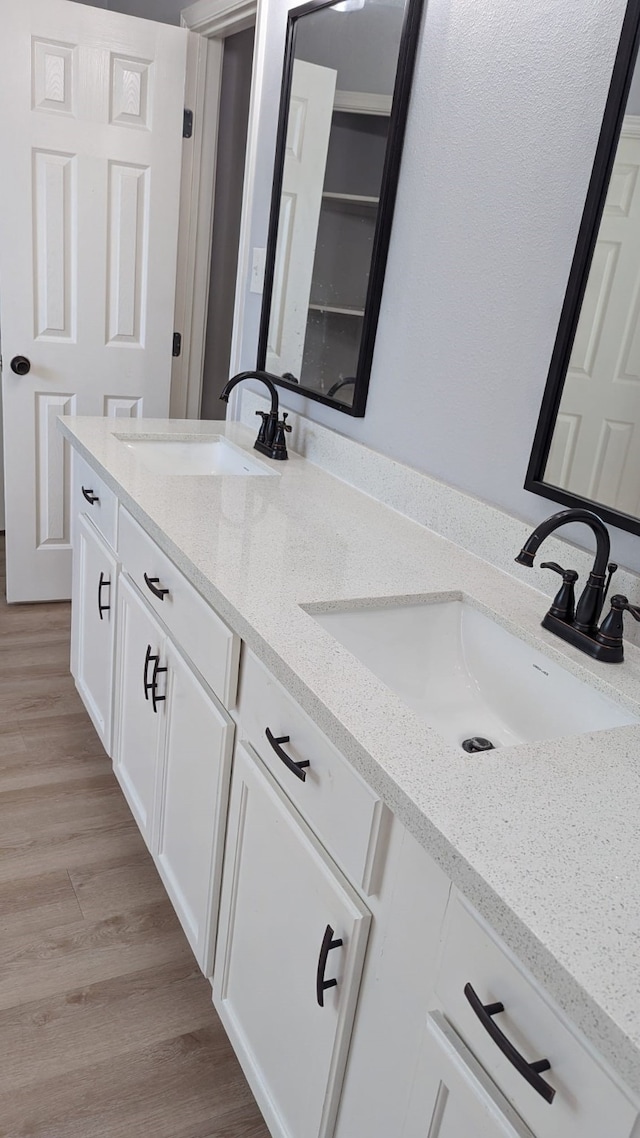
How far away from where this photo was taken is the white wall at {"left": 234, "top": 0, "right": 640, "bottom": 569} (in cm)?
133

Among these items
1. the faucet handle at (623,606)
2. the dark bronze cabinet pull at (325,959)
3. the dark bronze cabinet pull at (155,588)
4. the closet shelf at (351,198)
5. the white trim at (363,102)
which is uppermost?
the white trim at (363,102)

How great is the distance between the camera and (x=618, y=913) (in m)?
0.70

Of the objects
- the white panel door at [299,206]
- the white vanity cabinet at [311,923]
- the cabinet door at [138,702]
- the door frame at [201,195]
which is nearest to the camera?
the white vanity cabinet at [311,923]

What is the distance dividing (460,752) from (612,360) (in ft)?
2.18

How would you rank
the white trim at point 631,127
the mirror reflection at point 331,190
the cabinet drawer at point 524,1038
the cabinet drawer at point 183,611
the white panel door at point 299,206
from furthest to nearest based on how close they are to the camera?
the white panel door at point 299,206 → the mirror reflection at point 331,190 → the cabinet drawer at point 183,611 → the white trim at point 631,127 → the cabinet drawer at point 524,1038

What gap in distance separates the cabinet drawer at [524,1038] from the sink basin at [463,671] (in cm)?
45

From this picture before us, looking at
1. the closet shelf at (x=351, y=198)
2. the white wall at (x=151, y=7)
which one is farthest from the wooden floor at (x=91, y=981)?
the white wall at (x=151, y=7)

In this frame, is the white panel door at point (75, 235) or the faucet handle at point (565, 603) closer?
the faucet handle at point (565, 603)

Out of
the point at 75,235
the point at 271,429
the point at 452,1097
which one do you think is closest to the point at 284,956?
the point at 452,1097

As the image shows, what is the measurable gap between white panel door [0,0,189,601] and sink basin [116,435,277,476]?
967 millimetres

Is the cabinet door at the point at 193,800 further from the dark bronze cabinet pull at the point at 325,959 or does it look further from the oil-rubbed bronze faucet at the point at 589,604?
the oil-rubbed bronze faucet at the point at 589,604

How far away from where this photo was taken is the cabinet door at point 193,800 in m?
1.39

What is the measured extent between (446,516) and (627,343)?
0.53 meters

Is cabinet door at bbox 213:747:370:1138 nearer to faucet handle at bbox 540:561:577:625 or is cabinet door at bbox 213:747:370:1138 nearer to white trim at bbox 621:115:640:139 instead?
faucet handle at bbox 540:561:577:625
